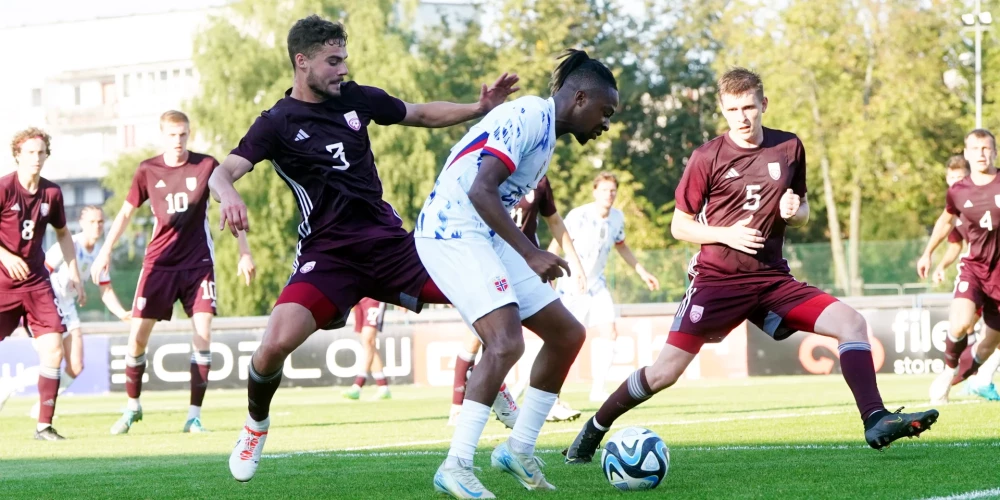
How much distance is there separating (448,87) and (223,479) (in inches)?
1865

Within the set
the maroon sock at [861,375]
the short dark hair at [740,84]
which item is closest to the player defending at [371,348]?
the short dark hair at [740,84]

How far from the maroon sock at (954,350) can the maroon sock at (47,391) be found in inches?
324

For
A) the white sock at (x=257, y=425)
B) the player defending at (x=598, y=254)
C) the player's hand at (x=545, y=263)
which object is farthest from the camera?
the player defending at (x=598, y=254)

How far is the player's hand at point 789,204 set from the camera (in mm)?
7547

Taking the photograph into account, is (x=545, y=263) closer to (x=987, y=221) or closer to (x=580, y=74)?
(x=580, y=74)

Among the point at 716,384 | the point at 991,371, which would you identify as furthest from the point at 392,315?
the point at 991,371

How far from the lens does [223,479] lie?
25.5 ft

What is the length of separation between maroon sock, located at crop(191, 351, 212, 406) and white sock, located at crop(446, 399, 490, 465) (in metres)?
6.32

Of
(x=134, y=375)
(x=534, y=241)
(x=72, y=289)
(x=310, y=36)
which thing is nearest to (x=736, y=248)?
(x=310, y=36)

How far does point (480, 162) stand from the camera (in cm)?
647

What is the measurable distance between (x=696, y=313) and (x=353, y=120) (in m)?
2.26

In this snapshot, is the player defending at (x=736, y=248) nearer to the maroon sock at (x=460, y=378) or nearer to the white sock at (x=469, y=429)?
the white sock at (x=469, y=429)

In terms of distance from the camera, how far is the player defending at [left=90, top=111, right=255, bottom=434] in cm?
1229

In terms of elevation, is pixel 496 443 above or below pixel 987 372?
above
